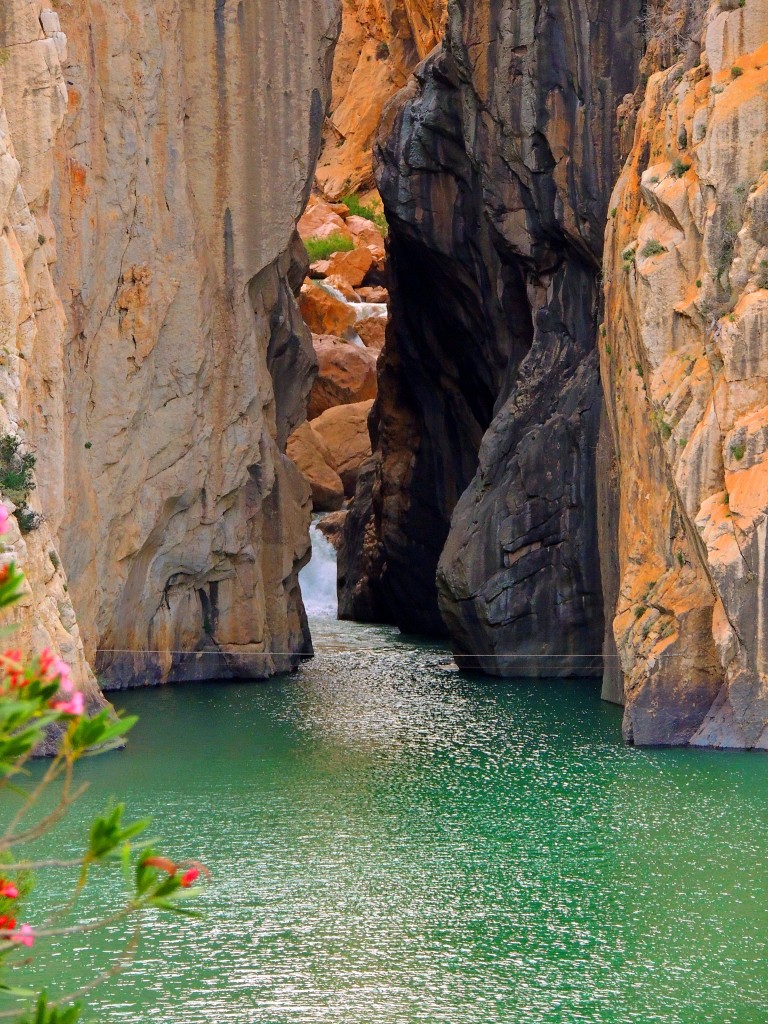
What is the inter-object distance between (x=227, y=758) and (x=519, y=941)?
31.7 ft

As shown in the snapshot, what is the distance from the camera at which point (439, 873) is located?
48.2 feet

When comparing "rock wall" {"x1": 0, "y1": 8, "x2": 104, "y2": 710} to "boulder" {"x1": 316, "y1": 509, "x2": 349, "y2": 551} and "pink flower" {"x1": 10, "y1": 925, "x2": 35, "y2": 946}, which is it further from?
"boulder" {"x1": 316, "y1": 509, "x2": 349, "y2": 551}

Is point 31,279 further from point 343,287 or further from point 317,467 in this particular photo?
point 343,287

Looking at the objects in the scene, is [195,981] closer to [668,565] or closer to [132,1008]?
[132,1008]

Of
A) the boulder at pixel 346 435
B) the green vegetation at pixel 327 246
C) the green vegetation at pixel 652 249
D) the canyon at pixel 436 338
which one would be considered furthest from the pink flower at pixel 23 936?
the green vegetation at pixel 327 246

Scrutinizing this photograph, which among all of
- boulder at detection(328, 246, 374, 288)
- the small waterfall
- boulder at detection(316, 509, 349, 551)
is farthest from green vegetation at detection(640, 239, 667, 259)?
boulder at detection(328, 246, 374, 288)

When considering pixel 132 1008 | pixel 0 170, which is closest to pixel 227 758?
pixel 0 170

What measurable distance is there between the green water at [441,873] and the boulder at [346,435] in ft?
98.9

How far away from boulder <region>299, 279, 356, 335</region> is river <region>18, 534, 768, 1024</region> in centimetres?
3591

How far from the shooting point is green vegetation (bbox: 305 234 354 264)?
66.7 metres

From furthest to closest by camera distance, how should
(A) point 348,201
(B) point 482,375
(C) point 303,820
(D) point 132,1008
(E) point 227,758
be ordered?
(A) point 348,201 → (B) point 482,375 → (E) point 227,758 → (C) point 303,820 → (D) point 132,1008

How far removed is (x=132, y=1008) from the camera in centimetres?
1080

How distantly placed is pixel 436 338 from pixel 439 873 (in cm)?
2728

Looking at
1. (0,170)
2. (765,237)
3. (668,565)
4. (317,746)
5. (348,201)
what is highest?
(348,201)
